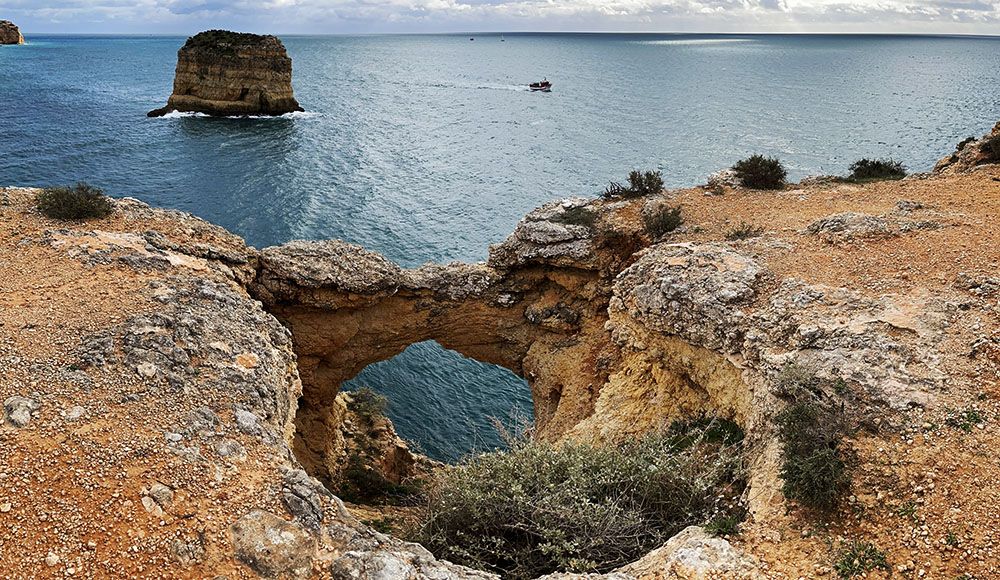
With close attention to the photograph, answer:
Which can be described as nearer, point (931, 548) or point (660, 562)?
point (931, 548)

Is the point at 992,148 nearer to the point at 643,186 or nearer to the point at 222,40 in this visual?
the point at 643,186

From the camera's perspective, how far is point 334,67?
158 metres

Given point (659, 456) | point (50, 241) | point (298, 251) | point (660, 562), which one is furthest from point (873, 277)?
point (50, 241)

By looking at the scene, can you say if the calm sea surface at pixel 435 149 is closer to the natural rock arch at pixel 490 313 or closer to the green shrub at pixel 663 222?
the natural rock arch at pixel 490 313

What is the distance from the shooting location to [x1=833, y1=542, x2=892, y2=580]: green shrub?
8.08 m

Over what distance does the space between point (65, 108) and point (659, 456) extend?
87.6 m

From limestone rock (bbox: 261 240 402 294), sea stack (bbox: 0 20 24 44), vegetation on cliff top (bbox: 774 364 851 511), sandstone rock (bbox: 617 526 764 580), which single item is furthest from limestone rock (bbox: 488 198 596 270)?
sea stack (bbox: 0 20 24 44)

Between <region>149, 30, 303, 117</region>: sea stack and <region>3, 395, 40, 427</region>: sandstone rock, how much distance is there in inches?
2859

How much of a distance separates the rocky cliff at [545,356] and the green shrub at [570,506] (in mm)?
826

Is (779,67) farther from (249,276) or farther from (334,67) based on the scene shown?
(249,276)

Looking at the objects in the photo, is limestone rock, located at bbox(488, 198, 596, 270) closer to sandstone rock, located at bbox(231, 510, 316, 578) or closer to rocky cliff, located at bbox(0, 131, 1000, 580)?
rocky cliff, located at bbox(0, 131, 1000, 580)

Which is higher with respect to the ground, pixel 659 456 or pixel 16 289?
pixel 16 289

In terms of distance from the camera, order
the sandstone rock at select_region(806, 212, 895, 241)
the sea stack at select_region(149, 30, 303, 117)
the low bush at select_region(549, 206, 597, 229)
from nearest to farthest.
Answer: the sandstone rock at select_region(806, 212, 895, 241)
the low bush at select_region(549, 206, 597, 229)
the sea stack at select_region(149, 30, 303, 117)

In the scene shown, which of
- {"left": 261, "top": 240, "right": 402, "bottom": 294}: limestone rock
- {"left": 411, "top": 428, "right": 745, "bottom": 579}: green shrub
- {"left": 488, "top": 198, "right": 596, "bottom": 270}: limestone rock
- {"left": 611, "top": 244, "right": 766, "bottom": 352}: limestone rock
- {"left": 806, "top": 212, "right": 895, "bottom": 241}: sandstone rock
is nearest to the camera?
{"left": 411, "top": 428, "right": 745, "bottom": 579}: green shrub
